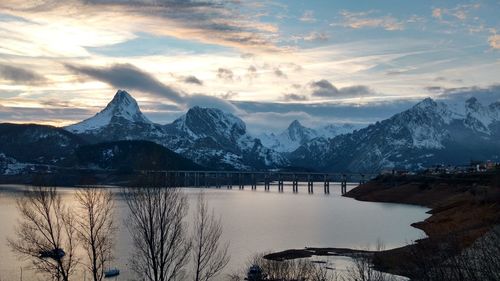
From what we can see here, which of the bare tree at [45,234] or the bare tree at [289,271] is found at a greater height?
the bare tree at [45,234]

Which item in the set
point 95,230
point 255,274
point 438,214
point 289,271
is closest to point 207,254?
point 255,274

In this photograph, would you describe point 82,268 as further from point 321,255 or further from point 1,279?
point 321,255

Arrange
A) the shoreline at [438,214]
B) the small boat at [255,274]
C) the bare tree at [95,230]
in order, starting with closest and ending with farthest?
the bare tree at [95,230] < the small boat at [255,274] < the shoreline at [438,214]

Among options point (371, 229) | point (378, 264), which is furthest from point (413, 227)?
point (378, 264)

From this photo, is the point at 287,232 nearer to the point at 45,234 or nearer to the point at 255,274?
the point at 255,274

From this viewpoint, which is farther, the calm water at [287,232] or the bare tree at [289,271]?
Answer: the calm water at [287,232]

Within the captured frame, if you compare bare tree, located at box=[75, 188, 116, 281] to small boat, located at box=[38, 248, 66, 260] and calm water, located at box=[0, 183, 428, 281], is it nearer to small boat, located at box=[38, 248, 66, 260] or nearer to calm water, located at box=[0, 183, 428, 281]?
small boat, located at box=[38, 248, 66, 260]

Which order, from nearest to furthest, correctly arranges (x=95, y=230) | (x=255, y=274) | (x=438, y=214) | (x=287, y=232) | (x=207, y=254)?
(x=255, y=274) < (x=95, y=230) < (x=207, y=254) < (x=287, y=232) < (x=438, y=214)

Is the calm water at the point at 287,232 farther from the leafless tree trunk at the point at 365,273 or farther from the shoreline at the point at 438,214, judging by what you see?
the leafless tree trunk at the point at 365,273

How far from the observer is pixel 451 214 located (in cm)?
10138

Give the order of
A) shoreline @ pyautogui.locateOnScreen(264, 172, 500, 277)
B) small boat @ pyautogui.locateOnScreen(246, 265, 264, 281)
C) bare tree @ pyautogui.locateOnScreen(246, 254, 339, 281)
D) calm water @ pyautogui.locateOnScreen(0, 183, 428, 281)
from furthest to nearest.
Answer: calm water @ pyautogui.locateOnScreen(0, 183, 428, 281) → shoreline @ pyautogui.locateOnScreen(264, 172, 500, 277) → small boat @ pyautogui.locateOnScreen(246, 265, 264, 281) → bare tree @ pyautogui.locateOnScreen(246, 254, 339, 281)

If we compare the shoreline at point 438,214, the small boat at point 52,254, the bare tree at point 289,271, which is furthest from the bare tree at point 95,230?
the shoreline at point 438,214

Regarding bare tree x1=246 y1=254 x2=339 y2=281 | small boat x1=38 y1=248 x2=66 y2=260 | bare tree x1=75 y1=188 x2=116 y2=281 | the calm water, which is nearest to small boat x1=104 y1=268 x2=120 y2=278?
bare tree x1=75 y1=188 x2=116 y2=281

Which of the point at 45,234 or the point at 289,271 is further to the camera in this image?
the point at 289,271
